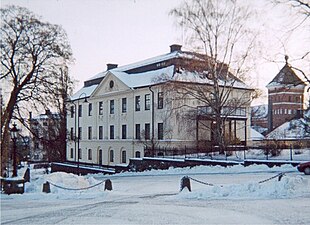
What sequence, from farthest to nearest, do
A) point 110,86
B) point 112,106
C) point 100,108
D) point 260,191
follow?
point 100,108 < point 112,106 < point 110,86 < point 260,191

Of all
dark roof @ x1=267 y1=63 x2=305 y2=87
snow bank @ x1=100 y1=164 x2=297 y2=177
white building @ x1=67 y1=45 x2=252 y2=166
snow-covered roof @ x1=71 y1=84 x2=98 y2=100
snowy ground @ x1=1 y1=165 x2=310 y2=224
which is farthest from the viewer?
snow-covered roof @ x1=71 y1=84 x2=98 y2=100

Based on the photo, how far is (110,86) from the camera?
55.4 m

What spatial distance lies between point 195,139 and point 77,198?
2816cm

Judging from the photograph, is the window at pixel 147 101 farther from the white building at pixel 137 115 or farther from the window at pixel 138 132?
the window at pixel 138 132

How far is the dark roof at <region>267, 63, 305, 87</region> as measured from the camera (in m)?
25.8

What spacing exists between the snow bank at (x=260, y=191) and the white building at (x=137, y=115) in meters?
20.8

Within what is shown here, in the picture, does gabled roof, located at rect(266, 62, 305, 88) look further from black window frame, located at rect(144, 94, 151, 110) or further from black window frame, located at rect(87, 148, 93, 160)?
black window frame, located at rect(87, 148, 93, 160)

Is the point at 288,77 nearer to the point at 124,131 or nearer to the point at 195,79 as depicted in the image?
the point at 195,79

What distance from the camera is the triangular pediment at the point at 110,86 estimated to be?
52859 mm

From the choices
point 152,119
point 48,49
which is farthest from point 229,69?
point 48,49

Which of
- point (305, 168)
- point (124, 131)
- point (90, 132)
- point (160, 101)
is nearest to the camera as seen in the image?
point (305, 168)

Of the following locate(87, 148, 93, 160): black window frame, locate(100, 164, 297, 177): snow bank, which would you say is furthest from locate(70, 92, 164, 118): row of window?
locate(100, 164, 297, 177): snow bank

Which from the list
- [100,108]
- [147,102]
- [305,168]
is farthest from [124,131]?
[305,168]

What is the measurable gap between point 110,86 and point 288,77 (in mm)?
31895
